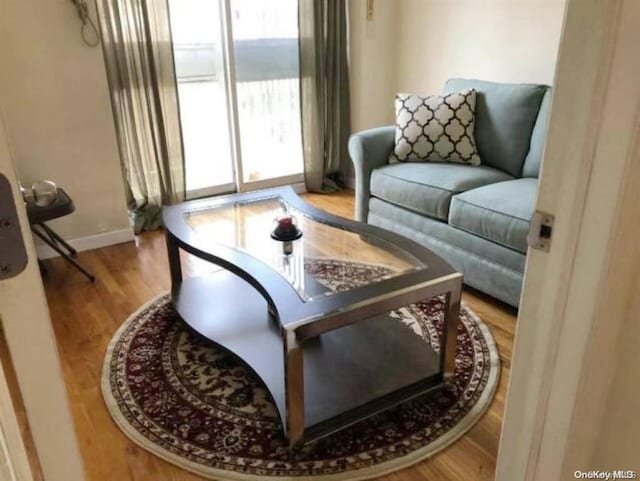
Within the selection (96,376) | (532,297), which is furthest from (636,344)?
(96,376)

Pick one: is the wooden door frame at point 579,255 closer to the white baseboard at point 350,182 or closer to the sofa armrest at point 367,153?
the sofa armrest at point 367,153

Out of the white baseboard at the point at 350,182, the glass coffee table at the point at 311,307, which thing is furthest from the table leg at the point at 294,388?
the white baseboard at the point at 350,182

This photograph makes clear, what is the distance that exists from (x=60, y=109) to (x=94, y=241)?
2.72 feet

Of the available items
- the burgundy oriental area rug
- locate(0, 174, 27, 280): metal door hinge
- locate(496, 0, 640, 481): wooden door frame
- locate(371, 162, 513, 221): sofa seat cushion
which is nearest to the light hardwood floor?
the burgundy oriental area rug

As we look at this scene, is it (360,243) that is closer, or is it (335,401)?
(335,401)

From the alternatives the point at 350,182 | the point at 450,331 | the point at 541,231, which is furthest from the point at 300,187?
the point at 541,231

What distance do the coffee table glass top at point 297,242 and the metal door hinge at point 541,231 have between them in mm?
1027

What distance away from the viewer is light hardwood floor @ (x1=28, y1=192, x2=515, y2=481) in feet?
5.43

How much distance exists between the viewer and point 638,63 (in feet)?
2.22

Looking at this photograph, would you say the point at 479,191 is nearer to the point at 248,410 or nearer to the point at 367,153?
the point at 367,153

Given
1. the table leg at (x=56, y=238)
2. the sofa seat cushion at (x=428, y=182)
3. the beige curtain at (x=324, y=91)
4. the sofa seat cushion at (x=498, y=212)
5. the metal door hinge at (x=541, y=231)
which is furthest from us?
the beige curtain at (x=324, y=91)

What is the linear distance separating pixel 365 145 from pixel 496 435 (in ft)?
6.26

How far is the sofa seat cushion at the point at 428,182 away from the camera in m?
2.78

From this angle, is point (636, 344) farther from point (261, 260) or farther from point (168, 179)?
point (168, 179)
